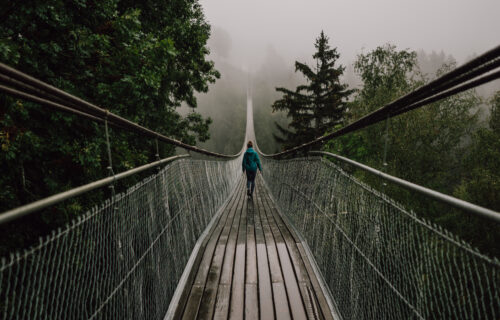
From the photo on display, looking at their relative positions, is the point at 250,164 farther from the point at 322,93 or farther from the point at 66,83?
the point at 322,93

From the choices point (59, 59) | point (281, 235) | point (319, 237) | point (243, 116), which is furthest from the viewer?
point (243, 116)

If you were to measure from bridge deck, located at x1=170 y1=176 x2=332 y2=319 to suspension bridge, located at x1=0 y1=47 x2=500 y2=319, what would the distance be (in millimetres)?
11

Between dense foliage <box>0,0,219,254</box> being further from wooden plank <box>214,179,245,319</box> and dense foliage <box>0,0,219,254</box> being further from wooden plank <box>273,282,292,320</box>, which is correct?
wooden plank <box>273,282,292,320</box>

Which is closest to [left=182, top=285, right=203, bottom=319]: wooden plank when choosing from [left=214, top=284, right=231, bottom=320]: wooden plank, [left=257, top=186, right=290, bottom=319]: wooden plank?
[left=214, top=284, right=231, bottom=320]: wooden plank

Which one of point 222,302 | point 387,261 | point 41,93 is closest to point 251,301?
point 222,302

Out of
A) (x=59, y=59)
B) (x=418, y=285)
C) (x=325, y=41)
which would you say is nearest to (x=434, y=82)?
(x=418, y=285)

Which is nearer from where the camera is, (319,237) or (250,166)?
(319,237)

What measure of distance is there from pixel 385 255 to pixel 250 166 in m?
4.80

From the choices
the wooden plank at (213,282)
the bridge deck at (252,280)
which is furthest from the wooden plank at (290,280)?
the wooden plank at (213,282)

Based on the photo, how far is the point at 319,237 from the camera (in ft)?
8.09

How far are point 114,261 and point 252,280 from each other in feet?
4.62

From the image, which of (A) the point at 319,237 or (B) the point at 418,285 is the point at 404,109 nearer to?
(B) the point at 418,285

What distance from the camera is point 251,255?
2801 millimetres

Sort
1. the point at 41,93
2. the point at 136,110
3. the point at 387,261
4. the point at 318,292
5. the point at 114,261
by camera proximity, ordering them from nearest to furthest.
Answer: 1. the point at 41,93
2. the point at 114,261
3. the point at 387,261
4. the point at 318,292
5. the point at 136,110
